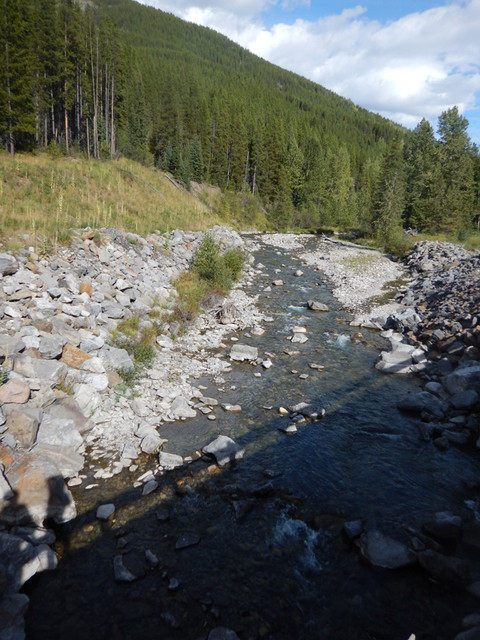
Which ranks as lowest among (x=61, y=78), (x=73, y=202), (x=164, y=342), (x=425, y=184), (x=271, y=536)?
(x=271, y=536)

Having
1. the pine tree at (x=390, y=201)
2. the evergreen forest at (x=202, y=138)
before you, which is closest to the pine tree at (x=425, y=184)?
the evergreen forest at (x=202, y=138)

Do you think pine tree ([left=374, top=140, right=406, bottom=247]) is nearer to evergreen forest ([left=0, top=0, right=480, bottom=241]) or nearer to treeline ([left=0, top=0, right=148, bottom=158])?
evergreen forest ([left=0, top=0, right=480, bottom=241])

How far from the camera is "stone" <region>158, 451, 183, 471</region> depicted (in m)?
8.62

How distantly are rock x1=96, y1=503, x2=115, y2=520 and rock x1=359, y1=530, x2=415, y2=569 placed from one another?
485 cm

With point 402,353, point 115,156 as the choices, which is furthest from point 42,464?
point 115,156

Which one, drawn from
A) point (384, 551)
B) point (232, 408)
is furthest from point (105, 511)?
point (384, 551)

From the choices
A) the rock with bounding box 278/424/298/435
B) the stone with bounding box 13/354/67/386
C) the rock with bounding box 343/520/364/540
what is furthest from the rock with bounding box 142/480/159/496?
the rock with bounding box 343/520/364/540

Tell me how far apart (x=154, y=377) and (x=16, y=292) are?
4.86 m

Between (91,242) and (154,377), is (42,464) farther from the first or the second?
(91,242)

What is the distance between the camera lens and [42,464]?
7402mm

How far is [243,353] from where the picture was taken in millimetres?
14547

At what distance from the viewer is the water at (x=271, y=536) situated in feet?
18.4

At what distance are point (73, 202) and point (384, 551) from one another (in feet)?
74.7

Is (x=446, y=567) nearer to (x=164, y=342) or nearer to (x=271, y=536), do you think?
(x=271, y=536)
